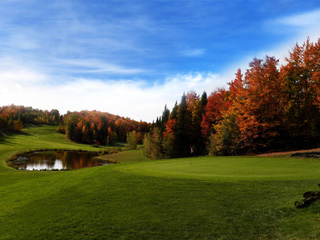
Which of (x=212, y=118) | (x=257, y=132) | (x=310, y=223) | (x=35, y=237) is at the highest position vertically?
(x=212, y=118)

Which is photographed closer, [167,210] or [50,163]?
[167,210]

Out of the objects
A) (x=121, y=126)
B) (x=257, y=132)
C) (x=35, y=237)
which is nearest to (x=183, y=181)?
(x=35, y=237)

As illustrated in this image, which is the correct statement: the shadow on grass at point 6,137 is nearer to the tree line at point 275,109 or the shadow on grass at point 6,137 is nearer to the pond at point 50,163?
the pond at point 50,163

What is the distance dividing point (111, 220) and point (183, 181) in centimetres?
663

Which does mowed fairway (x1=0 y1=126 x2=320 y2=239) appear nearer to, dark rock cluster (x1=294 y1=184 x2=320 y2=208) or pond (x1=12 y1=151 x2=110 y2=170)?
dark rock cluster (x1=294 y1=184 x2=320 y2=208)

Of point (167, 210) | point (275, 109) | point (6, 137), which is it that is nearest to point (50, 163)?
point (167, 210)

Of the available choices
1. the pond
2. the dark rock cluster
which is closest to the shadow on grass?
the pond

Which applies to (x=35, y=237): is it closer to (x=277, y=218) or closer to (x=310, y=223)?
(x=277, y=218)

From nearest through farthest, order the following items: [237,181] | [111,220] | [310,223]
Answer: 1. [310,223]
2. [111,220]
3. [237,181]

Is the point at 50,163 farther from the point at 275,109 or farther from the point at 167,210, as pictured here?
the point at 275,109

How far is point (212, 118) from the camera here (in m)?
49.9

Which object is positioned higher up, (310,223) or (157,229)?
(310,223)

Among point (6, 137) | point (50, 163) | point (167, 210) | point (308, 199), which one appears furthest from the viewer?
point (6, 137)

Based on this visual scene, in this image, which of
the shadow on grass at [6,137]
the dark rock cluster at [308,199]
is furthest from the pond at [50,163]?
the dark rock cluster at [308,199]
